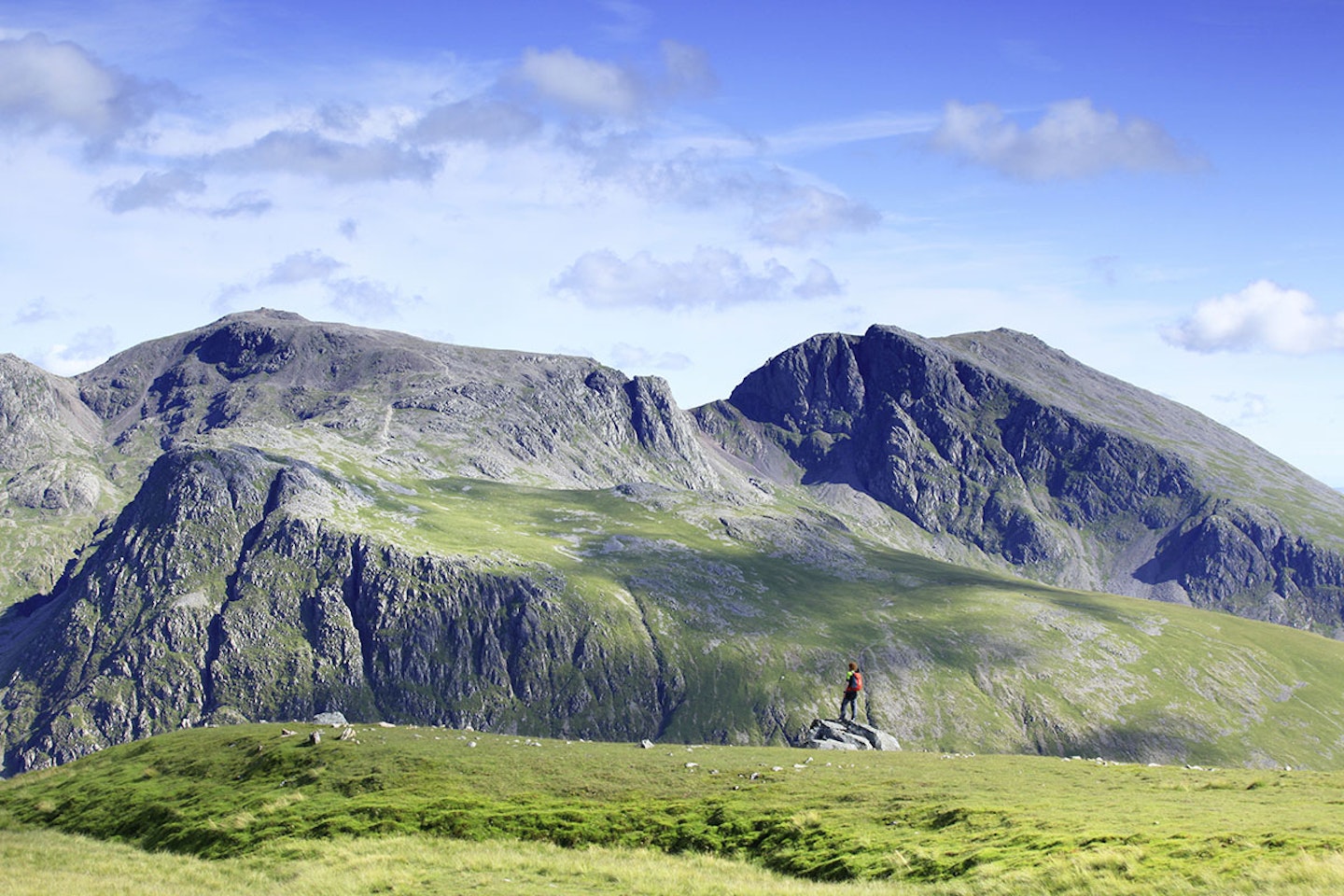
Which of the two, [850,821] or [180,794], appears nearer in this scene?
[850,821]

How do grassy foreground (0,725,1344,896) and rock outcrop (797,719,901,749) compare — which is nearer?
grassy foreground (0,725,1344,896)

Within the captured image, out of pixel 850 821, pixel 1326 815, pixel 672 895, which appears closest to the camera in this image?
pixel 672 895

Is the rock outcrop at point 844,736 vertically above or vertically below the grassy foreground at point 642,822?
below

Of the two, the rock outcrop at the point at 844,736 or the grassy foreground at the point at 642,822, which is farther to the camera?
the rock outcrop at the point at 844,736

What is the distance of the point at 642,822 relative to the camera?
48.3 meters

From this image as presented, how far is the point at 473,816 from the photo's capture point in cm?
5009

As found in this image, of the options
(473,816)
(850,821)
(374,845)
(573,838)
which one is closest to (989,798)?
(850,821)

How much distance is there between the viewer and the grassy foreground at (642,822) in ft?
118

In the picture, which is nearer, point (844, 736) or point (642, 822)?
point (642, 822)

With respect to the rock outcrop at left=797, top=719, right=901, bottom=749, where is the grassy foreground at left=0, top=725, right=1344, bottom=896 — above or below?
above

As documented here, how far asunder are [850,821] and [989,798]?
Answer: 7.87 metres

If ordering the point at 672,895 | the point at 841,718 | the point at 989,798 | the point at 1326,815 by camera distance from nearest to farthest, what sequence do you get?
the point at 672,895
the point at 1326,815
the point at 989,798
the point at 841,718

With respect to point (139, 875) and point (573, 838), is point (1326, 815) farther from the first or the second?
point (139, 875)

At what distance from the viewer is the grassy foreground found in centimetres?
3603
